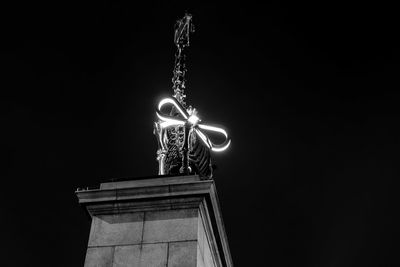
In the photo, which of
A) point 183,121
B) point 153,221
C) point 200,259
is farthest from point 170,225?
point 183,121

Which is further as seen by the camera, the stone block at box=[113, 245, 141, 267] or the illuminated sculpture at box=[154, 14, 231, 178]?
the illuminated sculpture at box=[154, 14, 231, 178]

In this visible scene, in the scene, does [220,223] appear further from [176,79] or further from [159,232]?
[176,79]

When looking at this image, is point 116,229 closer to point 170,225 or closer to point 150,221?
point 150,221

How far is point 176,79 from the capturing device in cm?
1905

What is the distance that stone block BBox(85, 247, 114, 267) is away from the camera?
12328 millimetres

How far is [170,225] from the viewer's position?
1273cm

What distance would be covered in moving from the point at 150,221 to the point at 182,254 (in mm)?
1146

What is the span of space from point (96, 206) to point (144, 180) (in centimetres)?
124

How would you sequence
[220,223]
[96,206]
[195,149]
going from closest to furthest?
[96,206], [220,223], [195,149]

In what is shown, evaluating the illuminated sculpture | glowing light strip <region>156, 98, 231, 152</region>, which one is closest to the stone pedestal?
the illuminated sculpture

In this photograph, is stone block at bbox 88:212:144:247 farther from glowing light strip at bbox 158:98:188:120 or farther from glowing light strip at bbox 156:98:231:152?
glowing light strip at bbox 158:98:188:120

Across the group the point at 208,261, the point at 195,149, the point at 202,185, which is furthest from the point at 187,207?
the point at 195,149

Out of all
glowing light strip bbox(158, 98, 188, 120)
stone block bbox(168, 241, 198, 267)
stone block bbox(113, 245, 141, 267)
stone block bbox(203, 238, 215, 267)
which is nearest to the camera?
stone block bbox(168, 241, 198, 267)

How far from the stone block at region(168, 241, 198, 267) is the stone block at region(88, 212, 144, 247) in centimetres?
79
